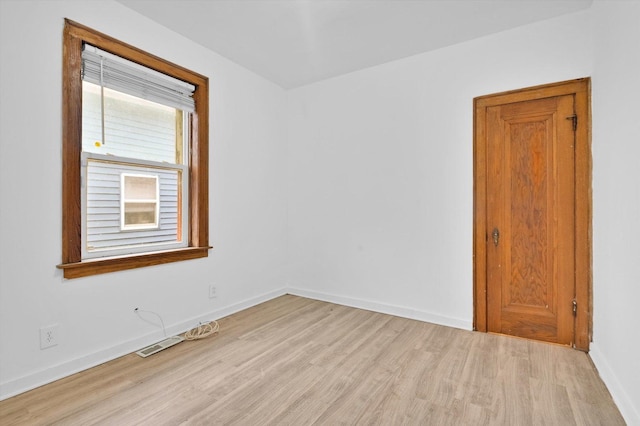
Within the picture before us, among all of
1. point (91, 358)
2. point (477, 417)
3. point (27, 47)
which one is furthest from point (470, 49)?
point (91, 358)

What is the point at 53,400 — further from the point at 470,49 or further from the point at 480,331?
the point at 470,49

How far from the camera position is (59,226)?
2100mm

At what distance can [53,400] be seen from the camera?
183 centimetres

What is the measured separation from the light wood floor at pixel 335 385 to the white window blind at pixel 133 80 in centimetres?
207

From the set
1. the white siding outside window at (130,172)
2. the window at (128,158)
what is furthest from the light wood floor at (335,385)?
the white siding outside window at (130,172)

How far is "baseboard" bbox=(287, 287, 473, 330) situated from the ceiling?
2.60m

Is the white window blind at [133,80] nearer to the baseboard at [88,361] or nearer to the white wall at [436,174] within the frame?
the white wall at [436,174]

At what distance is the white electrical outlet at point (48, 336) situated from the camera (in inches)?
78.7

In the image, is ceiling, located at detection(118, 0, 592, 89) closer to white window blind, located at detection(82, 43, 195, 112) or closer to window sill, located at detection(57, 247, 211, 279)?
white window blind, located at detection(82, 43, 195, 112)

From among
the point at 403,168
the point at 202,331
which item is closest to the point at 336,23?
the point at 403,168

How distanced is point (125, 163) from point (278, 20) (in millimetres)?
1709

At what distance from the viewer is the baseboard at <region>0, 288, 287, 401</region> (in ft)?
6.19

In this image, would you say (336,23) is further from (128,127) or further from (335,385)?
(335,385)

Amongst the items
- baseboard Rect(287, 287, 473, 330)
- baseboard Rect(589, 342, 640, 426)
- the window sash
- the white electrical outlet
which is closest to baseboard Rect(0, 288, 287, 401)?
the white electrical outlet
